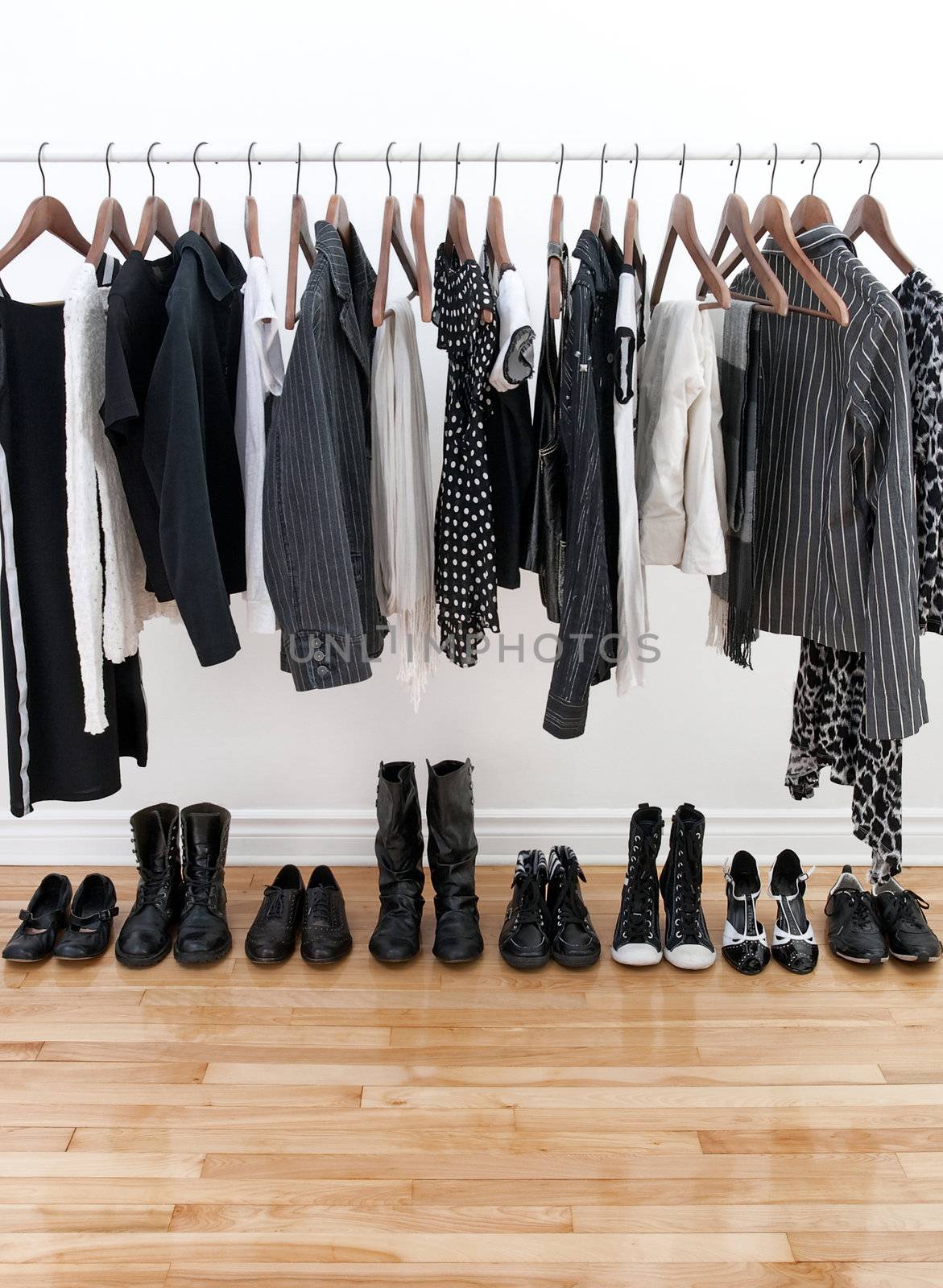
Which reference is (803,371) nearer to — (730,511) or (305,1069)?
(730,511)

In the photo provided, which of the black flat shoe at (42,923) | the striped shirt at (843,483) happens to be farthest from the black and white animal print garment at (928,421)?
the black flat shoe at (42,923)

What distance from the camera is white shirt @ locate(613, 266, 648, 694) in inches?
58.3

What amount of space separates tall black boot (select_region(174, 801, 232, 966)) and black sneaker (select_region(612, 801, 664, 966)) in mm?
881

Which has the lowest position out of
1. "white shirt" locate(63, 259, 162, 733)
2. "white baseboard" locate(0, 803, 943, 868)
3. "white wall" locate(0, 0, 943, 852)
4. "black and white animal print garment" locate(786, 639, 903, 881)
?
"white baseboard" locate(0, 803, 943, 868)

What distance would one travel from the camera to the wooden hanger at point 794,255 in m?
1.42

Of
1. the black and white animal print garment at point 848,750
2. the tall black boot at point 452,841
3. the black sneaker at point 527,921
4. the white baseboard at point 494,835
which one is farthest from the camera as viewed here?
the white baseboard at point 494,835

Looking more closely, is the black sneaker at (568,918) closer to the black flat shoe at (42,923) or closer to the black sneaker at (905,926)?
the black sneaker at (905,926)

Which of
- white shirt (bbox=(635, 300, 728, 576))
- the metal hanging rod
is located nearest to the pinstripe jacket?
the metal hanging rod

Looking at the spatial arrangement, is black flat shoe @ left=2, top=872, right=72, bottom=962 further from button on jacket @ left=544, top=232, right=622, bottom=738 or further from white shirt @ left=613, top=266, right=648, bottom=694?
white shirt @ left=613, top=266, right=648, bottom=694

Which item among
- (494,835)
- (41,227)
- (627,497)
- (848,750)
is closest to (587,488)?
(627,497)

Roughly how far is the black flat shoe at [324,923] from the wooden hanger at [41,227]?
137 centimetres

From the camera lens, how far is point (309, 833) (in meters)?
2.41

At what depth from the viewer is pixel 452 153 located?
5.11 feet

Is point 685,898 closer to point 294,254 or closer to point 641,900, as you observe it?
point 641,900
